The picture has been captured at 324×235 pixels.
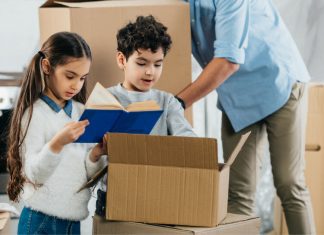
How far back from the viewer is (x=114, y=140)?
1.67m

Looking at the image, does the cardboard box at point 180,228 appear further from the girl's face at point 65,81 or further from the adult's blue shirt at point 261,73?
the adult's blue shirt at point 261,73

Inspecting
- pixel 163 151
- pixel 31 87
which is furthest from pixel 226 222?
pixel 31 87

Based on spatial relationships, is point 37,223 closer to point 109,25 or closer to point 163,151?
point 163,151

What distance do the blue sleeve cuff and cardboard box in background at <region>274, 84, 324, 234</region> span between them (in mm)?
706

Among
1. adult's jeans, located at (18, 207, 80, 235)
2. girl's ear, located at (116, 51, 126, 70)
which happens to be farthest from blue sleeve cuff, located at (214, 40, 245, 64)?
adult's jeans, located at (18, 207, 80, 235)

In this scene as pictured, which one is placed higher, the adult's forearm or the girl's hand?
the adult's forearm

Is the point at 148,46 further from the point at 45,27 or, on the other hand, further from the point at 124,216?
the point at 124,216

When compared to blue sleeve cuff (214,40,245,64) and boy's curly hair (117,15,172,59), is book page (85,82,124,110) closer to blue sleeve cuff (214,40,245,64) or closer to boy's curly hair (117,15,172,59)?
boy's curly hair (117,15,172,59)

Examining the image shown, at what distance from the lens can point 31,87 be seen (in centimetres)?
180

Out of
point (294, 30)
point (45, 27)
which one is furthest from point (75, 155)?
point (294, 30)

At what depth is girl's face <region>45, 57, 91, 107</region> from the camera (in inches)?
71.3

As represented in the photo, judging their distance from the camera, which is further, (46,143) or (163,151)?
(46,143)

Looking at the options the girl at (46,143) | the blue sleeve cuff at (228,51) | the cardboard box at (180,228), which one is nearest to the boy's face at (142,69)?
the girl at (46,143)

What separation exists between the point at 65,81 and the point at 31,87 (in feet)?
0.28
